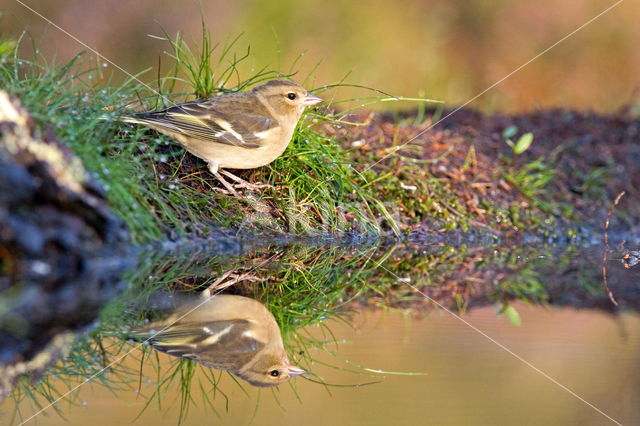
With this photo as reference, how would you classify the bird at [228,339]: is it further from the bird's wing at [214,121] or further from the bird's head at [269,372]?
the bird's wing at [214,121]

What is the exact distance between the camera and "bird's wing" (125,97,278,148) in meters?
6.13

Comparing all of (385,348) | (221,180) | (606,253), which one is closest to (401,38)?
(606,253)

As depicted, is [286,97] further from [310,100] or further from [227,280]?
[227,280]

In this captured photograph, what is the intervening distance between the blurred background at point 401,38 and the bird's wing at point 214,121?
347 inches

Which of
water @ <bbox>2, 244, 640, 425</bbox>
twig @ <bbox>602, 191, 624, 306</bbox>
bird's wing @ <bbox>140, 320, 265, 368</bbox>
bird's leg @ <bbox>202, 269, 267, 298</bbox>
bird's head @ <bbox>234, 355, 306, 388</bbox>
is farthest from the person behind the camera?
Answer: twig @ <bbox>602, 191, 624, 306</bbox>

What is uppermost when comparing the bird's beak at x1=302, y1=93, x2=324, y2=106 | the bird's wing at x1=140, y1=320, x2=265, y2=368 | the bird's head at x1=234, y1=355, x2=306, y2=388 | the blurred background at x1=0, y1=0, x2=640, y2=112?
the blurred background at x1=0, y1=0, x2=640, y2=112

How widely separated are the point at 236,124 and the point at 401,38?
1061cm

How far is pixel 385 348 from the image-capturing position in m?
3.90

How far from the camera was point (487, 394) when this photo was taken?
10.7 ft

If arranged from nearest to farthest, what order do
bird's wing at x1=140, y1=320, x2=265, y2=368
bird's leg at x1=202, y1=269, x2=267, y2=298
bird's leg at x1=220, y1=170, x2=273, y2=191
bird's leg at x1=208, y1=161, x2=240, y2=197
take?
→ bird's wing at x1=140, y1=320, x2=265, y2=368, bird's leg at x1=202, y1=269, x2=267, y2=298, bird's leg at x1=208, y1=161, x2=240, y2=197, bird's leg at x1=220, y1=170, x2=273, y2=191

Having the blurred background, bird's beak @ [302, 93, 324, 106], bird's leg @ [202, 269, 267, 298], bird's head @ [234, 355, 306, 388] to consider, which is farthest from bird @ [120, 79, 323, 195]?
the blurred background

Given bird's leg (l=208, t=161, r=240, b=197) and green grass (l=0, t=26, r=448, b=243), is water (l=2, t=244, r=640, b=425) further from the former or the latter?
bird's leg (l=208, t=161, r=240, b=197)

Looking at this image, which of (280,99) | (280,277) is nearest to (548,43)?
(280,99)

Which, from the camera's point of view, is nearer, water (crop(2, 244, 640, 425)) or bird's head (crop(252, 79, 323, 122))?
water (crop(2, 244, 640, 425))
